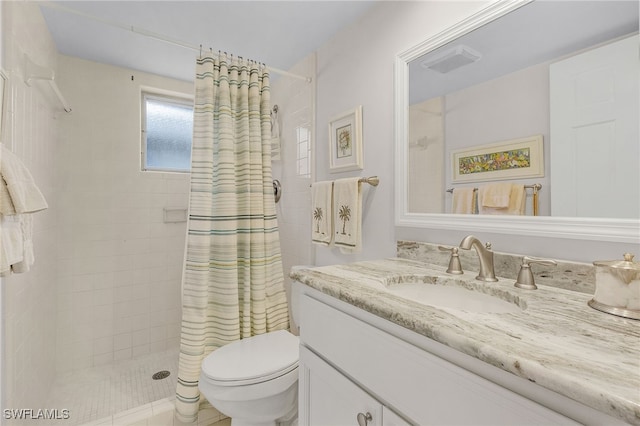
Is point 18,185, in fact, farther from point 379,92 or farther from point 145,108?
point 145,108

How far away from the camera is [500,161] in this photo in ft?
3.35

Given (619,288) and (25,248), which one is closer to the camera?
(619,288)

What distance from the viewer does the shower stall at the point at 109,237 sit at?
67.4 inches

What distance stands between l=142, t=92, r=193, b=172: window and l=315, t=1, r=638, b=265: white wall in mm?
1341

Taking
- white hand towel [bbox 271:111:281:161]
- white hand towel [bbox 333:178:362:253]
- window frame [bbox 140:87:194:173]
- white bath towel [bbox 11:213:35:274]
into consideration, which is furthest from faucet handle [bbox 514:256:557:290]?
window frame [bbox 140:87:194:173]

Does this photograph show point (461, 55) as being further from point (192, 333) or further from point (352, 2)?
point (192, 333)

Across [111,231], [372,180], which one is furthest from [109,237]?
[372,180]

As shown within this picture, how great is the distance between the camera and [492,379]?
0.52 meters

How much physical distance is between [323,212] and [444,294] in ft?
2.72

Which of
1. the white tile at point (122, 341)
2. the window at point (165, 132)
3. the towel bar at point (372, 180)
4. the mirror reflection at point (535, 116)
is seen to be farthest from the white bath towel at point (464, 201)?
the white tile at point (122, 341)

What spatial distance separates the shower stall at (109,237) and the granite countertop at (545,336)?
131 centimetres

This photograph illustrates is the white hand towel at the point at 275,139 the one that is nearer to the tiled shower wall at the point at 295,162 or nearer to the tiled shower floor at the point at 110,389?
the tiled shower wall at the point at 295,162

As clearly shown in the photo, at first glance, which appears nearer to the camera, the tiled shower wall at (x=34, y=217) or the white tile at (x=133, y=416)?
the tiled shower wall at (x=34, y=217)

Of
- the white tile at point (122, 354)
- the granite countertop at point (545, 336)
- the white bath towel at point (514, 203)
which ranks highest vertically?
the white bath towel at point (514, 203)
